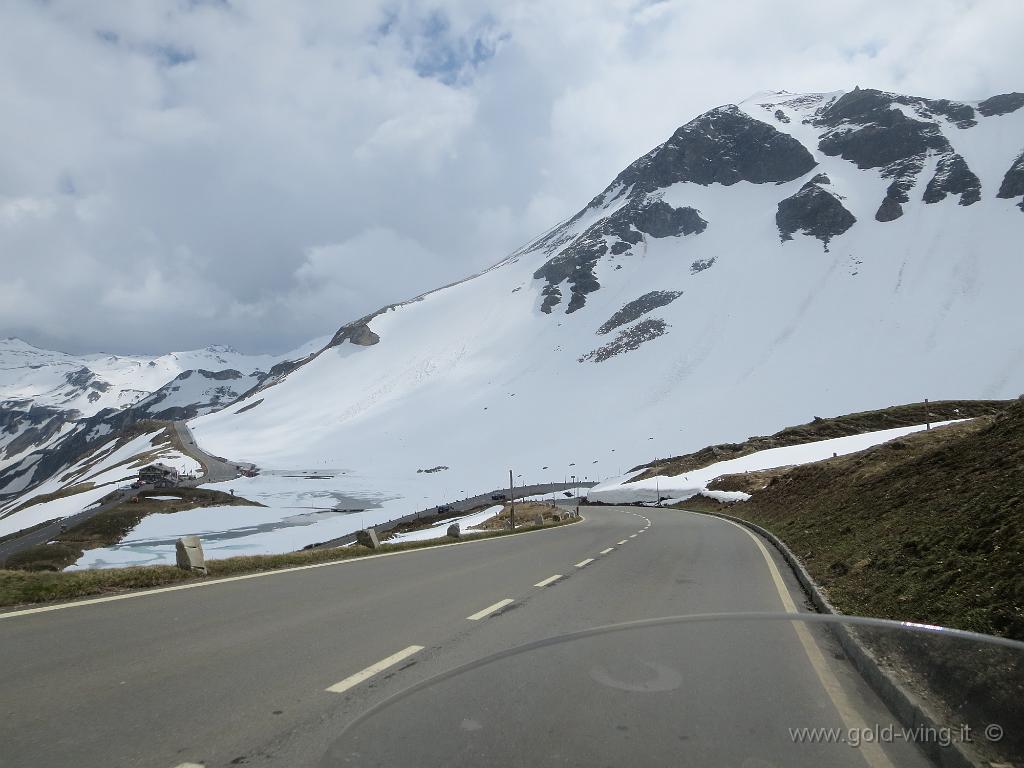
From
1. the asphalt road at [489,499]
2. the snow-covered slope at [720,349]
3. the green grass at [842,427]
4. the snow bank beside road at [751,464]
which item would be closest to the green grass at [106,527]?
the snow-covered slope at [720,349]

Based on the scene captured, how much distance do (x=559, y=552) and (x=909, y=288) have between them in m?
149

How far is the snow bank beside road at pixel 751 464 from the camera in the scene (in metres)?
47.8

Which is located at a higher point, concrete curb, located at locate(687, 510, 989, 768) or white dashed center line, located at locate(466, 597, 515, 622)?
white dashed center line, located at locate(466, 597, 515, 622)

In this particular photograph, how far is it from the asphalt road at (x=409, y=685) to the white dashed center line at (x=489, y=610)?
8 cm

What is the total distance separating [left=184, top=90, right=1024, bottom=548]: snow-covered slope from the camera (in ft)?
355

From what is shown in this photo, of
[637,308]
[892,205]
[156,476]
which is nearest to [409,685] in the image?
[156,476]

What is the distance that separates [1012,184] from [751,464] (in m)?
162

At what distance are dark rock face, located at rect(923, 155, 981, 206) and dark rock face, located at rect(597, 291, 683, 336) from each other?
74508 mm

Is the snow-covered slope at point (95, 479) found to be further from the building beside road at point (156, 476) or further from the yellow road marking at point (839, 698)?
the yellow road marking at point (839, 698)

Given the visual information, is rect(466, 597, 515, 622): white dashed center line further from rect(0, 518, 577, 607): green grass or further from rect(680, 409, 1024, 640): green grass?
rect(0, 518, 577, 607): green grass

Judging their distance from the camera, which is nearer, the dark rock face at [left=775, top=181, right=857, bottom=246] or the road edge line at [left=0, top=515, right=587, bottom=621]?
the road edge line at [left=0, top=515, right=587, bottom=621]

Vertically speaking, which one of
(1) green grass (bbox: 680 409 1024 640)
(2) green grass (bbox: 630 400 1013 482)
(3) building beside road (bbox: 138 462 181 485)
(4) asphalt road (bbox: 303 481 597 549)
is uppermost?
(3) building beside road (bbox: 138 462 181 485)

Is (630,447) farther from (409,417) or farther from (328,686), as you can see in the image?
(328,686)

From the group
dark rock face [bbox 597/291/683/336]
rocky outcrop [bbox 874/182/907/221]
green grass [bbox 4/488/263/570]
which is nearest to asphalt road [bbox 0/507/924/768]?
green grass [bbox 4/488/263/570]
